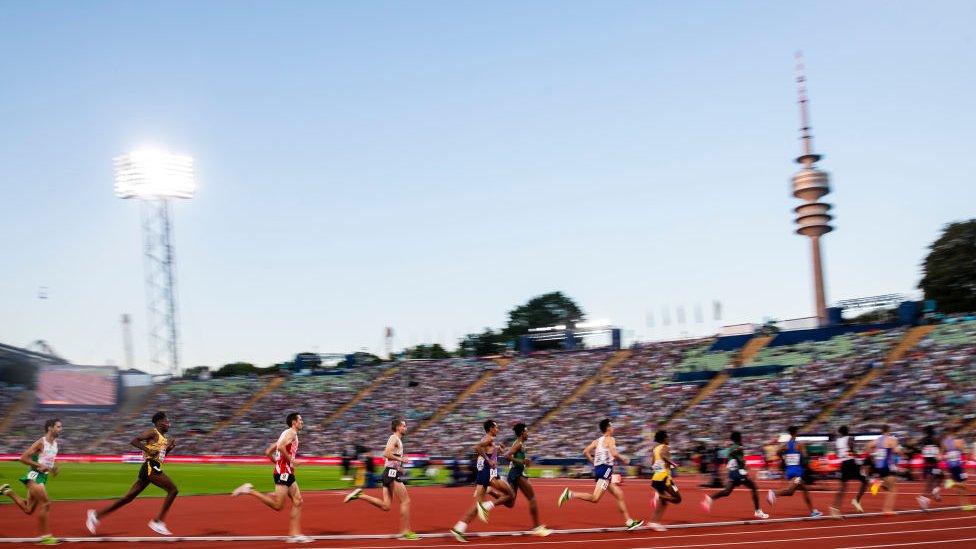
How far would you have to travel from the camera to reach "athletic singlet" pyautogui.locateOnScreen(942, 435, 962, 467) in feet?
71.7

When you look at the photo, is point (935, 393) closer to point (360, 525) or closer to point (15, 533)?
point (360, 525)

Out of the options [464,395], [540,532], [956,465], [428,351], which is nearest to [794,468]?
[956,465]

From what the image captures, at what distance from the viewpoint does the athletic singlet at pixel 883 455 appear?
20.3m

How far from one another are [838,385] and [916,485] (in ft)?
65.7

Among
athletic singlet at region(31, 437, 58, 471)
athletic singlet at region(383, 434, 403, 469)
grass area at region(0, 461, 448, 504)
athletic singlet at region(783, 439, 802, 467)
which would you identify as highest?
athletic singlet at region(31, 437, 58, 471)

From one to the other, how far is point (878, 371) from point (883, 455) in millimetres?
29952

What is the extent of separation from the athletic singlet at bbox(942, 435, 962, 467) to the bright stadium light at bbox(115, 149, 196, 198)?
6524 cm

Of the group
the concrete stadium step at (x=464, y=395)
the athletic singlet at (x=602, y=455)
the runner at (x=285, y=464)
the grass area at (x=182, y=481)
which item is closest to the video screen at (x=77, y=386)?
the grass area at (x=182, y=481)

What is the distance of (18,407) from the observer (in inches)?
3022

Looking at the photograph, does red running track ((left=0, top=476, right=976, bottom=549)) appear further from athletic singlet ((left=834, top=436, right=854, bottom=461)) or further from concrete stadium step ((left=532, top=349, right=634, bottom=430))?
concrete stadium step ((left=532, top=349, right=634, bottom=430))

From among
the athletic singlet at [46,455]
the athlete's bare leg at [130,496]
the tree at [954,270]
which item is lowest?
the athlete's bare leg at [130,496]

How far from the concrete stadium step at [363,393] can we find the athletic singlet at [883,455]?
50.3 meters

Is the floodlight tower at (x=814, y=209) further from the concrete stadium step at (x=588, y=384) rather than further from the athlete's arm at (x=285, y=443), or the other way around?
the athlete's arm at (x=285, y=443)

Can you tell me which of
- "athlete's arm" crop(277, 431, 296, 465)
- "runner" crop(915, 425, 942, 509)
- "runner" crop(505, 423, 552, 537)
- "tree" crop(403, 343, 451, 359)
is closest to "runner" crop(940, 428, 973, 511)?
"runner" crop(915, 425, 942, 509)
